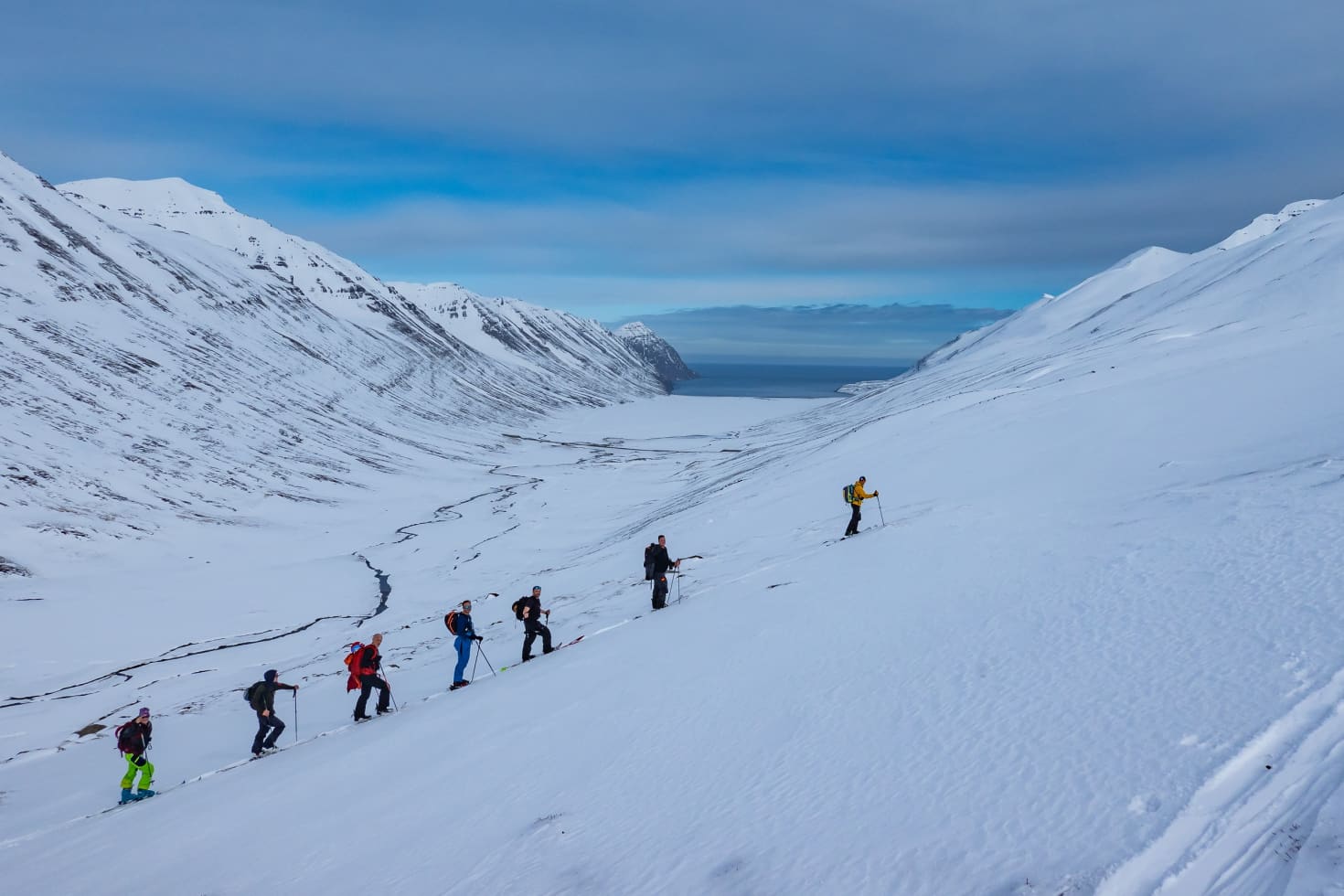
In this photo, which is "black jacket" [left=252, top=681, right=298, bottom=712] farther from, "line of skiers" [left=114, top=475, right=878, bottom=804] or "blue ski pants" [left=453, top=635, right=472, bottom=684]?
"blue ski pants" [left=453, top=635, right=472, bottom=684]

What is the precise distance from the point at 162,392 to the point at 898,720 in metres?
122

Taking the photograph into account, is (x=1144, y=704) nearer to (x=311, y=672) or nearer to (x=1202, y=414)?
(x=1202, y=414)

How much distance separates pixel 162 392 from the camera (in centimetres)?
10438

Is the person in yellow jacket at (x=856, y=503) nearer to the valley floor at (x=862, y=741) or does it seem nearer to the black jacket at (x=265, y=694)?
the valley floor at (x=862, y=741)

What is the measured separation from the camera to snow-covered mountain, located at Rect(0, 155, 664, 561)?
7675 centimetres

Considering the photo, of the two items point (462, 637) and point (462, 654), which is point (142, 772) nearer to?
point (462, 654)

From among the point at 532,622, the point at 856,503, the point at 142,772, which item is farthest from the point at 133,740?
the point at 856,503

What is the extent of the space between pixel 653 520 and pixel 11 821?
3795 centimetres

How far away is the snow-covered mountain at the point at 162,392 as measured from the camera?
7675cm

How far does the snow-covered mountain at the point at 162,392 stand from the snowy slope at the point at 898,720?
58.9 metres

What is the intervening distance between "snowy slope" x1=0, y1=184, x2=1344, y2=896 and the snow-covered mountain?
2319 inches

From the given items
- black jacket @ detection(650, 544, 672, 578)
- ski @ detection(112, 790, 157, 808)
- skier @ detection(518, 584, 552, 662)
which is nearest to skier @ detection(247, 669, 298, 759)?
ski @ detection(112, 790, 157, 808)

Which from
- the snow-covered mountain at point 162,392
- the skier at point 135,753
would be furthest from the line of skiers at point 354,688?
the snow-covered mountain at point 162,392

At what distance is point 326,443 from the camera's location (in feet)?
384
